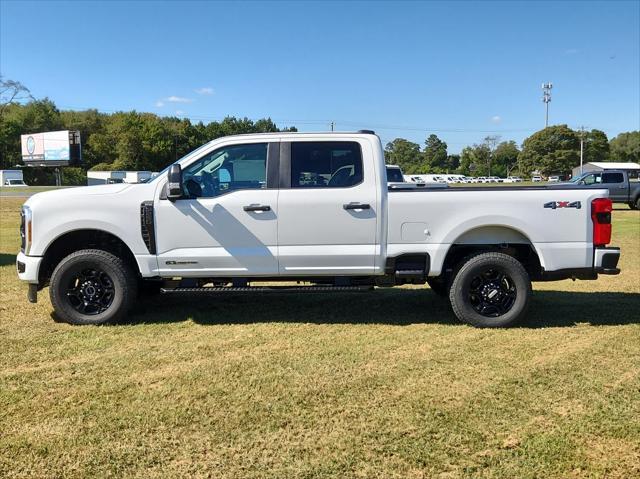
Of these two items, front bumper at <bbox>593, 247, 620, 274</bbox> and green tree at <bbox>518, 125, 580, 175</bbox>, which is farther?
green tree at <bbox>518, 125, 580, 175</bbox>

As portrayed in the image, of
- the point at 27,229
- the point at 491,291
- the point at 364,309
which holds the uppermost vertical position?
the point at 27,229

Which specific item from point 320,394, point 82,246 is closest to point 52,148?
point 82,246

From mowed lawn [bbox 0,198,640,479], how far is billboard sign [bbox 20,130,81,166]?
68.5 m

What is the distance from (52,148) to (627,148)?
116m

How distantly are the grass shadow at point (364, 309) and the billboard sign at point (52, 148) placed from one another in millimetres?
68450

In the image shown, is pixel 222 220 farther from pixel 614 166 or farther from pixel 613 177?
pixel 614 166

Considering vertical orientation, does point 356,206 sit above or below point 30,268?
A: above

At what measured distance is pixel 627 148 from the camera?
404ft

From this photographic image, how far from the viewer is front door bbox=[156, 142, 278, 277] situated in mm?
5660

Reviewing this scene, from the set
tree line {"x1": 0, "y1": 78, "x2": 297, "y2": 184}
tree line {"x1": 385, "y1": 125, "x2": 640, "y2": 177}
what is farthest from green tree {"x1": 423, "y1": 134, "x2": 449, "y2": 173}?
tree line {"x1": 0, "y1": 78, "x2": 297, "y2": 184}

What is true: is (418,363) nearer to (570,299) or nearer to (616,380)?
(616,380)

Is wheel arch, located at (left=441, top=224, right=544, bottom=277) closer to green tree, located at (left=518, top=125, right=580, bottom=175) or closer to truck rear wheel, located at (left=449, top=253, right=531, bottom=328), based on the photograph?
truck rear wheel, located at (left=449, top=253, right=531, bottom=328)

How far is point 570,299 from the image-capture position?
23.5ft

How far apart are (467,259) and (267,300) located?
2.65m
